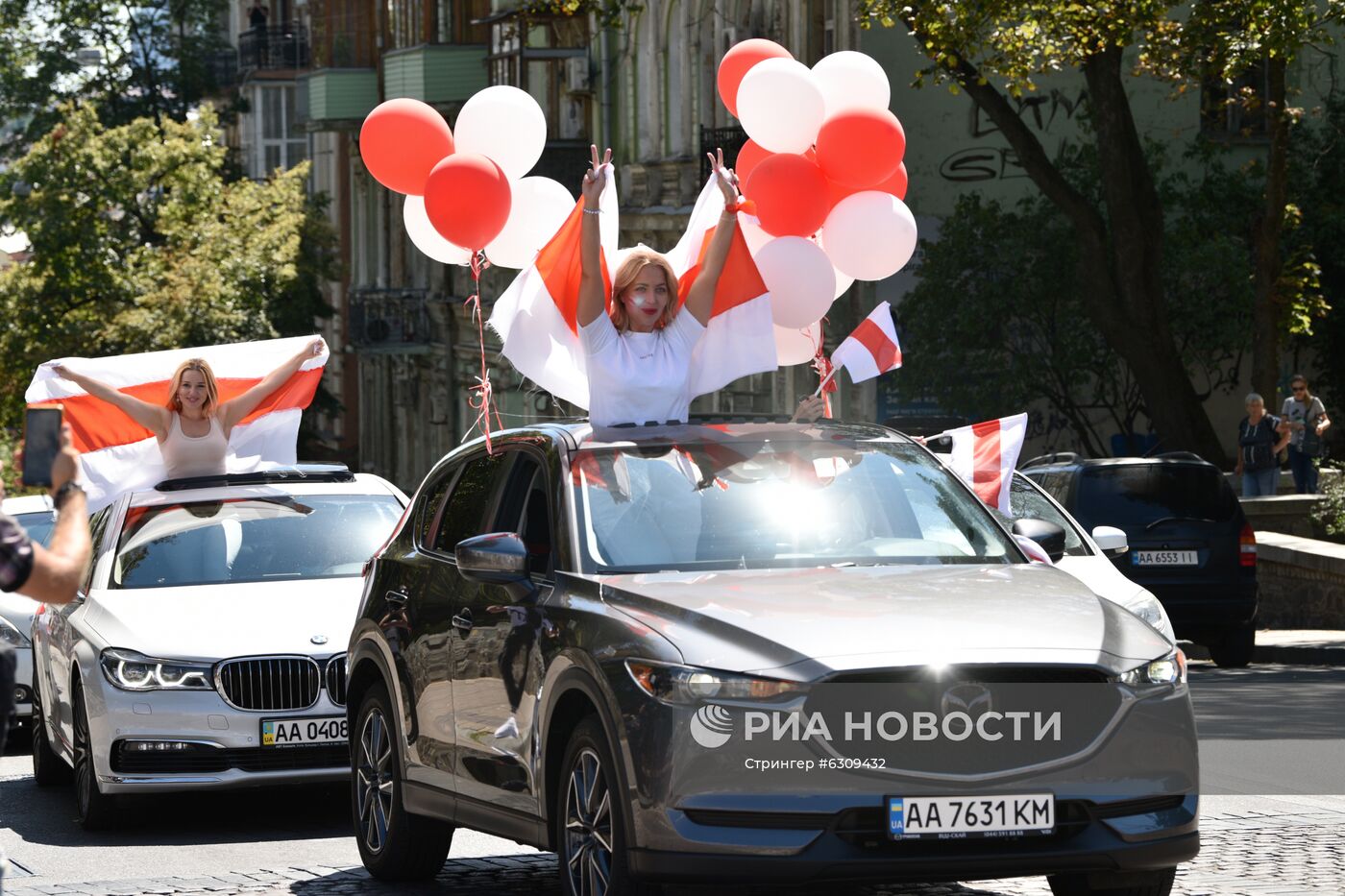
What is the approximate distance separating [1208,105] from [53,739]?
25.5 metres

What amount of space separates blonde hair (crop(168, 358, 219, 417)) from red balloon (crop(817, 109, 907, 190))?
3796 millimetres

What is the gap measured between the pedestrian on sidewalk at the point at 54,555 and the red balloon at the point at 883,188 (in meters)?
5.43

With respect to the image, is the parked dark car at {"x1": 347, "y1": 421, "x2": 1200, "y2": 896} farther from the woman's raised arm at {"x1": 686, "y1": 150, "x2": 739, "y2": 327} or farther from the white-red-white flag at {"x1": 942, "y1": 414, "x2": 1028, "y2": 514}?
the white-red-white flag at {"x1": 942, "y1": 414, "x2": 1028, "y2": 514}

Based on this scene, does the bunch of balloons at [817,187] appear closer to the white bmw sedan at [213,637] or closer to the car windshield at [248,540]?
the white bmw sedan at [213,637]

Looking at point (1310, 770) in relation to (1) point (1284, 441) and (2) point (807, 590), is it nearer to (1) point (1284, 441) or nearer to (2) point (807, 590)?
(2) point (807, 590)

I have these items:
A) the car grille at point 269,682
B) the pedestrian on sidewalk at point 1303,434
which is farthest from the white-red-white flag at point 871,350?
the pedestrian on sidewalk at point 1303,434

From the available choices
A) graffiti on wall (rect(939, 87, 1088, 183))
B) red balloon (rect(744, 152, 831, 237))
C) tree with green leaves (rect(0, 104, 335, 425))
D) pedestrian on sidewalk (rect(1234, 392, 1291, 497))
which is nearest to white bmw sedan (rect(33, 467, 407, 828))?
red balloon (rect(744, 152, 831, 237))

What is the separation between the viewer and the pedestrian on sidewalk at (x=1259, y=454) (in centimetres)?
2527

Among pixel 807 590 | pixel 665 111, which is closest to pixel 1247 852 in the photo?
pixel 807 590

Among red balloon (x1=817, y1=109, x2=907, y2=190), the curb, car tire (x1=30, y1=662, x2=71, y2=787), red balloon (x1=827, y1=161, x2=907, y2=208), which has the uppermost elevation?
red balloon (x1=817, y1=109, x2=907, y2=190)

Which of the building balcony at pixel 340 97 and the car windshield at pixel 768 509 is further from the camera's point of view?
the building balcony at pixel 340 97

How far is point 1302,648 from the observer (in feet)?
66.1

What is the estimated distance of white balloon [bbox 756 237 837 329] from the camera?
395 inches

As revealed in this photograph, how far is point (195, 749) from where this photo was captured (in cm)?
1081
